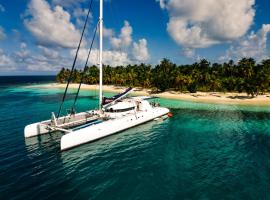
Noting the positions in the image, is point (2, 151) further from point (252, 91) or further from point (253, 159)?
point (252, 91)

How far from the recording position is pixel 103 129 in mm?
21828

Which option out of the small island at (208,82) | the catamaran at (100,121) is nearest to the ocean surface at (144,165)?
the catamaran at (100,121)

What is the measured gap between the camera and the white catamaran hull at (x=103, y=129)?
19000 millimetres

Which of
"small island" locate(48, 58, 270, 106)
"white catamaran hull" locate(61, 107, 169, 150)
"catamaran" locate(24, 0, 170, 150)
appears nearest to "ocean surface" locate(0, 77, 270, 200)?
"white catamaran hull" locate(61, 107, 169, 150)

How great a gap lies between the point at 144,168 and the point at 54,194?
6152 millimetres

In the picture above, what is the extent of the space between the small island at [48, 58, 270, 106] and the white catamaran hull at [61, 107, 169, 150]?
39.4 feet

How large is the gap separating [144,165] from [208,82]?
52.2 m

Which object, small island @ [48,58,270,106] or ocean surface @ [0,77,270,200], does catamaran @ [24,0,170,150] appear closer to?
ocean surface @ [0,77,270,200]

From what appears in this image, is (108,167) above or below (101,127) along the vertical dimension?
below

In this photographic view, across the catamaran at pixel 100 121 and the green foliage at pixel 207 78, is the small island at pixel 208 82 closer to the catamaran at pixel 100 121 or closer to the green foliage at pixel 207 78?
the green foliage at pixel 207 78

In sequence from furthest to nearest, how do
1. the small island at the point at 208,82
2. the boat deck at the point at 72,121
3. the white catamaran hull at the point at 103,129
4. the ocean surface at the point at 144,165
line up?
the small island at the point at 208,82, the boat deck at the point at 72,121, the white catamaran hull at the point at 103,129, the ocean surface at the point at 144,165

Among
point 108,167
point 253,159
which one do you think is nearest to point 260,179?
point 253,159

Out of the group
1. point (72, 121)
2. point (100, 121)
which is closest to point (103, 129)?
point (100, 121)

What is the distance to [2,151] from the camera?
18688mm
